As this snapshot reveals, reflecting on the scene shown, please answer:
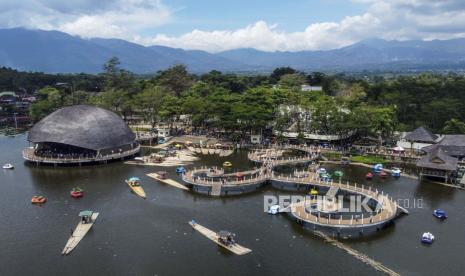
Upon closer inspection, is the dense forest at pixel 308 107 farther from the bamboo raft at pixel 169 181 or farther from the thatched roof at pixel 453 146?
the bamboo raft at pixel 169 181

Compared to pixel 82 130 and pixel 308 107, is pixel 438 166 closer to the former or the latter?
pixel 308 107

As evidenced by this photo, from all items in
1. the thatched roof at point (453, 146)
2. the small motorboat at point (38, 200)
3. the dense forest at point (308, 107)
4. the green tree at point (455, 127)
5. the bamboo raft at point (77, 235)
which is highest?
the dense forest at point (308, 107)

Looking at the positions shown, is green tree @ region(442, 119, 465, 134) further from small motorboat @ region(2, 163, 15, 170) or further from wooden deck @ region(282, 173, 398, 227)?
small motorboat @ region(2, 163, 15, 170)

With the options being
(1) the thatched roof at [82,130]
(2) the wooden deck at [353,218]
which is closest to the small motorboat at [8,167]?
(1) the thatched roof at [82,130]

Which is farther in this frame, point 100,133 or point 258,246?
point 100,133

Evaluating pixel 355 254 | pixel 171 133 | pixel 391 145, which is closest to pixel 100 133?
pixel 171 133

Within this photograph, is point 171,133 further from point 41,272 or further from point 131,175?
point 41,272

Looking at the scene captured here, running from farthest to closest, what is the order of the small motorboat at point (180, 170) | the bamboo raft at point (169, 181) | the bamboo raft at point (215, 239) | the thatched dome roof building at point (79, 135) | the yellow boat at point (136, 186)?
the thatched dome roof building at point (79, 135)
the small motorboat at point (180, 170)
the bamboo raft at point (169, 181)
the yellow boat at point (136, 186)
the bamboo raft at point (215, 239)
